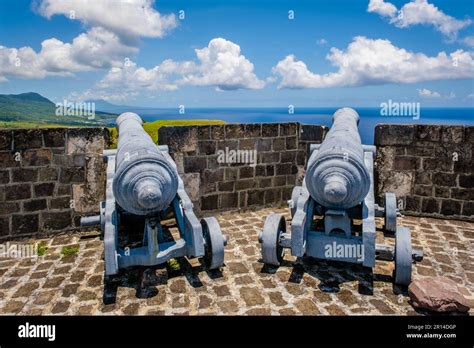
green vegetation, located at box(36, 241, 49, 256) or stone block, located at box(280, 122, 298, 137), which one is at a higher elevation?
stone block, located at box(280, 122, 298, 137)

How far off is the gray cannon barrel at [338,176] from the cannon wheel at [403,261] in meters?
0.65

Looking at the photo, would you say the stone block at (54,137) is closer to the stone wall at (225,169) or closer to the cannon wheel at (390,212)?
the stone wall at (225,169)

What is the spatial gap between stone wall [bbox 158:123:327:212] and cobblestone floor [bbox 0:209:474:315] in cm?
178

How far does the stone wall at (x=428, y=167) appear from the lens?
6715 mm

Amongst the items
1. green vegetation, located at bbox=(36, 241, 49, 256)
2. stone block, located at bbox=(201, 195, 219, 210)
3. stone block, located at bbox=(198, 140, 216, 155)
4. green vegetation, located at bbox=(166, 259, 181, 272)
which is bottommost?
green vegetation, located at bbox=(36, 241, 49, 256)

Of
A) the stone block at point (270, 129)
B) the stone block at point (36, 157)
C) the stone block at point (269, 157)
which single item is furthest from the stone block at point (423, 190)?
the stone block at point (36, 157)

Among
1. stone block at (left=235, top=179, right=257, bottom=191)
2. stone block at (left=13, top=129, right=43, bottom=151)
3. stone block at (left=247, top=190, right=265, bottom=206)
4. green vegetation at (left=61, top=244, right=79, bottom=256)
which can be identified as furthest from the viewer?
stone block at (left=247, top=190, right=265, bottom=206)

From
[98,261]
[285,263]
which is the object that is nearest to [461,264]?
[285,263]

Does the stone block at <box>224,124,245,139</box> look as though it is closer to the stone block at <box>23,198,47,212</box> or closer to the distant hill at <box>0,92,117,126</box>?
the distant hill at <box>0,92,117,126</box>

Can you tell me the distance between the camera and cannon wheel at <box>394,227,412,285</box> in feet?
13.1

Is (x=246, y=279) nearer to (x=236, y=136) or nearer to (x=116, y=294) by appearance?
(x=116, y=294)

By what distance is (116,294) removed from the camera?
4008 millimetres

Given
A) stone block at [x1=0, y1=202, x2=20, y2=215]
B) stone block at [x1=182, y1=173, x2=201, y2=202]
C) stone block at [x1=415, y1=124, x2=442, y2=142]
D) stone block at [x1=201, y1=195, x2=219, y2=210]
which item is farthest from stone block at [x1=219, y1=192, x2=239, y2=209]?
stone block at [x1=415, y1=124, x2=442, y2=142]

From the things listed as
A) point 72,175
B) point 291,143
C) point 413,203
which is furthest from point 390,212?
point 72,175
